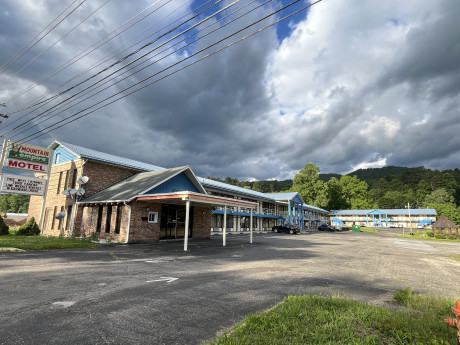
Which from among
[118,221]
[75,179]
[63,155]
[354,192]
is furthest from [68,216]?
[354,192]

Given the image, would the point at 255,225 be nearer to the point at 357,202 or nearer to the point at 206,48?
the point at 206,48

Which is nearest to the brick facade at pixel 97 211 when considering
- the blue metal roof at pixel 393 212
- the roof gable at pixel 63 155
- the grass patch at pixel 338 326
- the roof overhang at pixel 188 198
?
the roof gable at pixel 63 155

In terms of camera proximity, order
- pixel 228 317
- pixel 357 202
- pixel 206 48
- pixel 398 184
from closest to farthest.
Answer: pixel 228 317 < pixel 206 48 < pixel 357 202 < pixel 398 184

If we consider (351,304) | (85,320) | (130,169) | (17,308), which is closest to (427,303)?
(351,304)

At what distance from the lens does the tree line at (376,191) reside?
70.4m

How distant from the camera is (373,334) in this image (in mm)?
3824

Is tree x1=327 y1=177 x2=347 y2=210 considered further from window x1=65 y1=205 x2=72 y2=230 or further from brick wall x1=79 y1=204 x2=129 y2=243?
window x1=65 y1=205 x2=72 y2=230

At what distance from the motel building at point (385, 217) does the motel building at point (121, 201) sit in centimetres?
7833

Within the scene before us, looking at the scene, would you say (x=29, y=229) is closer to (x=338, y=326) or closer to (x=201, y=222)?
(x=201, y=222)

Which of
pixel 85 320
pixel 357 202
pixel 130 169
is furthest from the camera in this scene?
pixel 357 202

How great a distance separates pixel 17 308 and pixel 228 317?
3819 millimetres

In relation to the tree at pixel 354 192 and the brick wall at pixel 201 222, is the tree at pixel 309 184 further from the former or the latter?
the brick wall at pixel 201 222

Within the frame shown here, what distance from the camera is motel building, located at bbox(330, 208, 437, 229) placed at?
8750cm

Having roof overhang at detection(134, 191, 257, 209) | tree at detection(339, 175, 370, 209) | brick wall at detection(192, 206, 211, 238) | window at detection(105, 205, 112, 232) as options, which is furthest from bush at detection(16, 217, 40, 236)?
tree at detection(339, 175, 370, 209)
